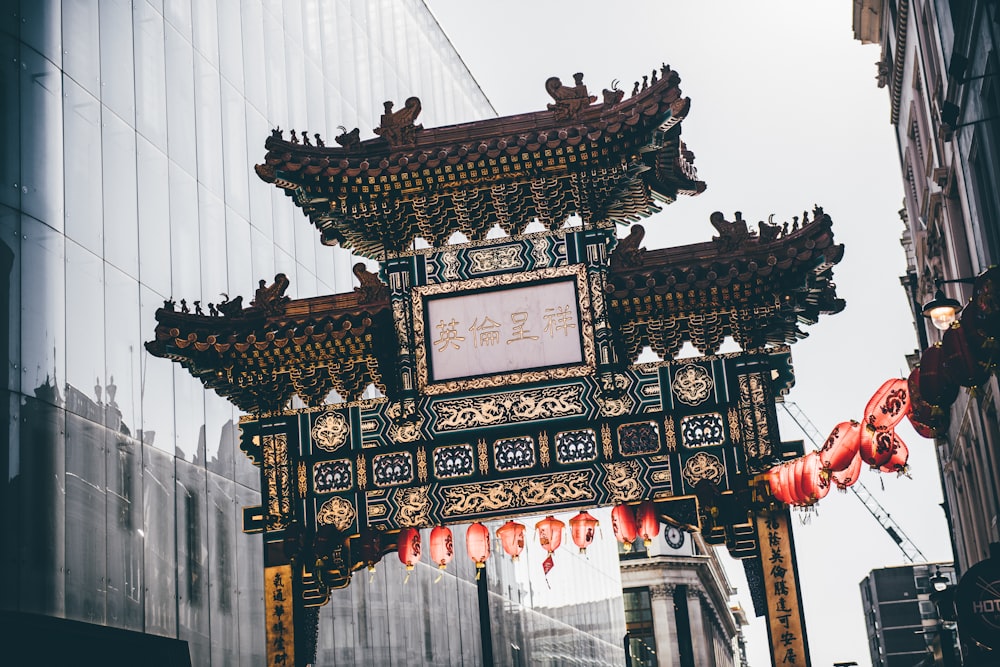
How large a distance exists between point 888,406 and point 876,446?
52 cm

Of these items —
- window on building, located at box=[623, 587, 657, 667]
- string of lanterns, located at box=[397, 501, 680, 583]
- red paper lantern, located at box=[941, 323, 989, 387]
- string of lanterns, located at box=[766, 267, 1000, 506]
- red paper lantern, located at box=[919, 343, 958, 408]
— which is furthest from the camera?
window on building, located at box=[623, 587, 657, 667]

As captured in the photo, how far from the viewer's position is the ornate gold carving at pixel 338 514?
1686 cm

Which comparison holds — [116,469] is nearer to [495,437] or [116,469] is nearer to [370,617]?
[495,437]

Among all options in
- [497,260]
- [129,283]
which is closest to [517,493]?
[497,260]

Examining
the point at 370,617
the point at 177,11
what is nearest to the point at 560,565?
the point at 370,617

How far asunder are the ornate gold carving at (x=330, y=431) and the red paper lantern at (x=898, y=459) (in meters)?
6.91

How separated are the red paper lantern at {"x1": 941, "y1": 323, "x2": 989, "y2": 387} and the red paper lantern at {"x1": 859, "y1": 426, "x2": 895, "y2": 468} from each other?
6.65 ft

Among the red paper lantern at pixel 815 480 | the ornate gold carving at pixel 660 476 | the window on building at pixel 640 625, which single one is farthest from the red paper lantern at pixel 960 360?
the window on building at pixel 640 625

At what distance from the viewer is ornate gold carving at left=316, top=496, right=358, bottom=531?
1686cm

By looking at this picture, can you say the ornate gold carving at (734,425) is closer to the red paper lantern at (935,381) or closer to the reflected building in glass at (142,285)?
the red paper lantern at (935,381)

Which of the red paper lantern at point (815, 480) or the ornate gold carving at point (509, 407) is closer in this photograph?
the red paper lantern at point (815, 480)

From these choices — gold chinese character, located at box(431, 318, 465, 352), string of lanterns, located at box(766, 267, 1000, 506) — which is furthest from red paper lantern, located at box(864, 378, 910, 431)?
gold chinese character, located at box(431, 318, 465, 352)

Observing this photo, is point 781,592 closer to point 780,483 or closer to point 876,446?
point 780,483

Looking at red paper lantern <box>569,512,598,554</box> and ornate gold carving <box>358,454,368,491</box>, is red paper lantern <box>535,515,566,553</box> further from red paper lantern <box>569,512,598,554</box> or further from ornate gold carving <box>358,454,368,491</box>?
ornate gold carving <box>358,454,368,491</box>
